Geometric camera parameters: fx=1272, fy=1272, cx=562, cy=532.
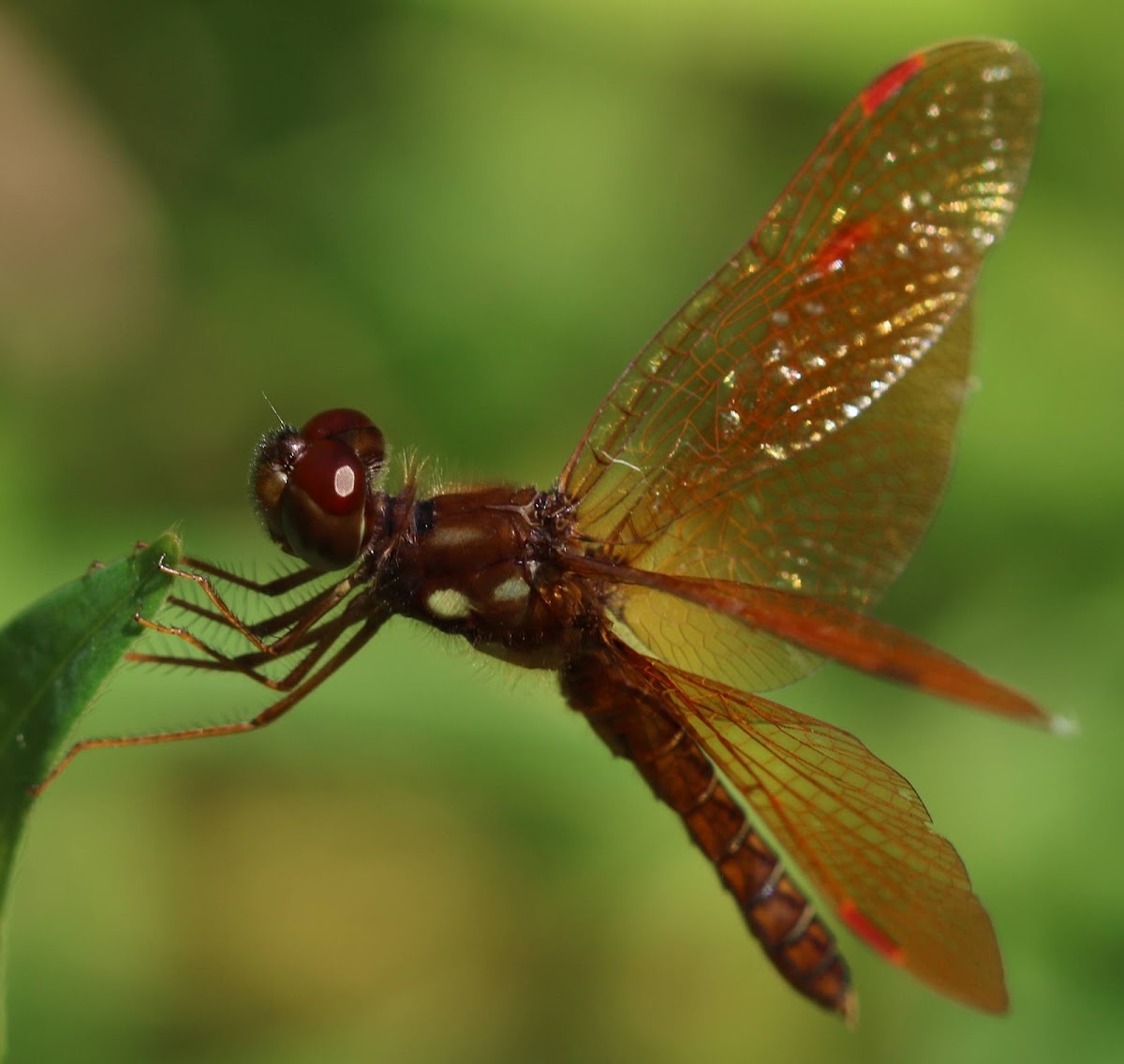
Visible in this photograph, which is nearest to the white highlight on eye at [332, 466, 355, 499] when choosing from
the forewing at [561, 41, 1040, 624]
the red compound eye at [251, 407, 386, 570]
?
the red compound eye at [251, 407, 386, 570]

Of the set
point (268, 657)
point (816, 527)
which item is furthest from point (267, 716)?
point (816, 527)

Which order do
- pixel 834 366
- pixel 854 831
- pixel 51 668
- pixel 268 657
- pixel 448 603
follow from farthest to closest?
pixel 834 366 < pixel 448 603 < pixel 268 657 < pixel 854 831 < pixel 51 668

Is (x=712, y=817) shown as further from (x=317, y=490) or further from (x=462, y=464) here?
(x=462, y=464)

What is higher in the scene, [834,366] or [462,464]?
[462,464]

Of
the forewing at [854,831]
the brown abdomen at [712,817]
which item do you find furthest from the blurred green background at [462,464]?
the forewing at [854,831]

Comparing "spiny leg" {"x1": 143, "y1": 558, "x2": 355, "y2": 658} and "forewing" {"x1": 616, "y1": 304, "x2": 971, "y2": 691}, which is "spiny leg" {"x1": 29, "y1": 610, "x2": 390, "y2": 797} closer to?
"spiny leg" {"x1": 143, "y1": 558, "x2": 355, "y2": 658}

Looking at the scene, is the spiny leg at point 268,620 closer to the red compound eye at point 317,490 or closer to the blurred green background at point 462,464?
the red compound eye at point 317,490
